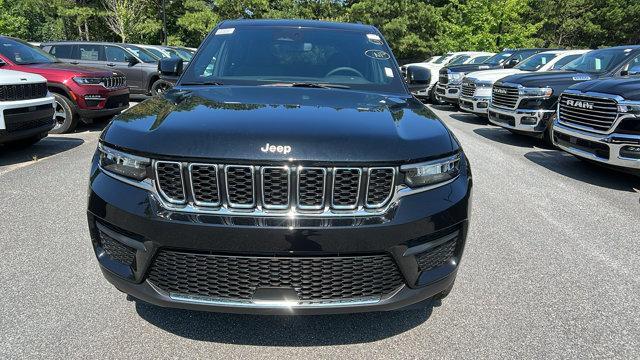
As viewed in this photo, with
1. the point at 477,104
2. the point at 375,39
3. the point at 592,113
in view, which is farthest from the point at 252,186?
the point at 477,104

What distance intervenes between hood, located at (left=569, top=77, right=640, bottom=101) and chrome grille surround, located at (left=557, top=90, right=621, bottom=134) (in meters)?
0.08

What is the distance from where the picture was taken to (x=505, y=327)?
2713 mm

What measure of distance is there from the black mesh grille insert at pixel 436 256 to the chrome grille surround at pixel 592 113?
4.80 m

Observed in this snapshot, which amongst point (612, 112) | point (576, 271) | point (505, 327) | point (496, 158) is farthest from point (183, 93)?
point (496, 158)

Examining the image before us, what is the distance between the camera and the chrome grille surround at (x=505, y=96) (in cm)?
889

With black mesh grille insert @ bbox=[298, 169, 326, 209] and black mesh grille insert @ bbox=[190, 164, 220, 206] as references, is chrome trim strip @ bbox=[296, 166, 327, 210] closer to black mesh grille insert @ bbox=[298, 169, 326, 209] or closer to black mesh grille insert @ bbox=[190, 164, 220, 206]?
black mesh grille insert @ bbox=[298, 169, 326, 209]

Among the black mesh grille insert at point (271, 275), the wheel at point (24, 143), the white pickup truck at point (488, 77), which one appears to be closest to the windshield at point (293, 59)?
the black mesh grille insert at point (271, 275)

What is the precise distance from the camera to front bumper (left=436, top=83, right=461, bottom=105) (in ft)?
45.4

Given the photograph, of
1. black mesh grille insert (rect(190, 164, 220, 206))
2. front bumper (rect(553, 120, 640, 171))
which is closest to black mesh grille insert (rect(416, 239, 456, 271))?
black mesh grille insert (rect(190, 164, 220, 206))

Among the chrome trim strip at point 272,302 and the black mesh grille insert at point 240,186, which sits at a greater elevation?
the black mesh grille insert at point 240,186

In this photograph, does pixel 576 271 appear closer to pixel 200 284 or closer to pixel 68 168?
pixel 200 284

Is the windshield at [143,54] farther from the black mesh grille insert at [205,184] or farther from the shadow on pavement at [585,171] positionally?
the black mesh grille insert at [205,184]

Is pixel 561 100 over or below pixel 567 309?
over

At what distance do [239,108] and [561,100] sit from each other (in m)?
6.28
